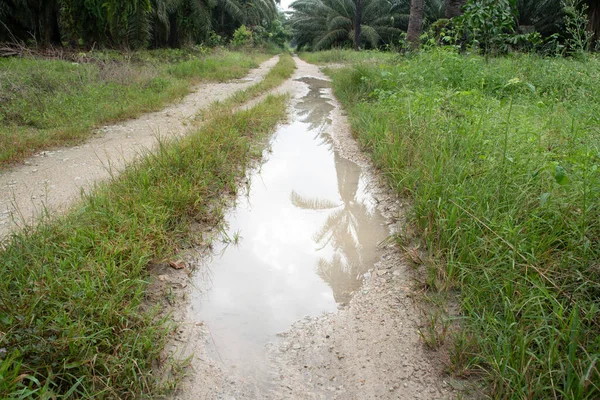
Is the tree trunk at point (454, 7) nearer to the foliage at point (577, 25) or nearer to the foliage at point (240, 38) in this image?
the foliage at point (577, 25)

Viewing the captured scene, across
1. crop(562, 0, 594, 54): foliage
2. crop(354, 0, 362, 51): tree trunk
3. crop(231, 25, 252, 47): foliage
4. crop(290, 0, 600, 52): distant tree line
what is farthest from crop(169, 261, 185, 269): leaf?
crop(354, 0, 362, 51): tree trunk

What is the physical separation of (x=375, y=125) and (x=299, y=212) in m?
2.21

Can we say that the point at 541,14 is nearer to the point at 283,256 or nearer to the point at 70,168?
the point at 283,256

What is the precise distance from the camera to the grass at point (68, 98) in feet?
15.0

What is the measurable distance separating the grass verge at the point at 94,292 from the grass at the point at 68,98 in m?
2.09

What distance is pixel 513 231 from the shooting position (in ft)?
6.75

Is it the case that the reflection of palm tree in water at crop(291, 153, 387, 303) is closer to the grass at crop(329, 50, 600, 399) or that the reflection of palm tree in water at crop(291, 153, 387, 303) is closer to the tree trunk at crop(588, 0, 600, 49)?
the grass at crop(329, 50, 600, 399)

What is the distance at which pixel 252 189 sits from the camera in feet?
12.9

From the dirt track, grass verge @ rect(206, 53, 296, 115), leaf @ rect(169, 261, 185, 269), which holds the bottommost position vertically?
the dirt track

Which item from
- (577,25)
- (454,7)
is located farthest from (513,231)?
(454,7)

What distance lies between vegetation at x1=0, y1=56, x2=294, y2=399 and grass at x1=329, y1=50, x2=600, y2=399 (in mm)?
1537

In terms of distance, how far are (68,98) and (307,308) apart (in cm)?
563

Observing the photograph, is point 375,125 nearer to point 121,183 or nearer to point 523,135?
point 523,135

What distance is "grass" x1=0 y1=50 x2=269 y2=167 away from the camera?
15.0 feet
